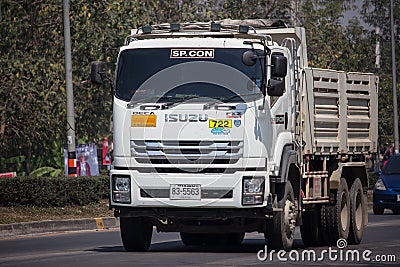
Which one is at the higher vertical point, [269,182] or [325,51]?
[325,51]

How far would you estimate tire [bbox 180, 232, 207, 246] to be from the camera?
16828 millimetres

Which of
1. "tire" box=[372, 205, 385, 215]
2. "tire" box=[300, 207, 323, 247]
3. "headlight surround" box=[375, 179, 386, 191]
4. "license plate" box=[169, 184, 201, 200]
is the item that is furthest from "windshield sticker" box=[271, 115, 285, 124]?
"tire" box=[372, 205, 385, 215]

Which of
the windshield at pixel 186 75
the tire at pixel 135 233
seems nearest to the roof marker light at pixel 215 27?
the windshield at pixel 186 75

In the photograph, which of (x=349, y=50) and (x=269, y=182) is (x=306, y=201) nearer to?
(x=269, y=182)

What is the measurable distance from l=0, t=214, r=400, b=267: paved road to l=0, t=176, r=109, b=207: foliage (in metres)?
3.34

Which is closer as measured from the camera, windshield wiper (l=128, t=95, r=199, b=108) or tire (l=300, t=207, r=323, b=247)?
windshield wiper (l=128, t=95, r=199, b=108)

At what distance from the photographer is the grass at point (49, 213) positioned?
21.7m

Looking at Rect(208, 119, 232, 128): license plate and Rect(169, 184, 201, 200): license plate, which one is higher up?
Rect(208, 119, 232, 128): license plate

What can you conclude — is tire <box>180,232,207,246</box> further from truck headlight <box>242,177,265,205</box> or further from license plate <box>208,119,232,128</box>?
license plate <box>208,119,232,128</box>

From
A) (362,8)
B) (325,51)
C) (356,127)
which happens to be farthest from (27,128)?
(362,8)

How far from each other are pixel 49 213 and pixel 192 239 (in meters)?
6.70

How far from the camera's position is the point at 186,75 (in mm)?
14297

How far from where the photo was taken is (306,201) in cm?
1582

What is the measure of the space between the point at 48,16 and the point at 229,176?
68.5 feet
